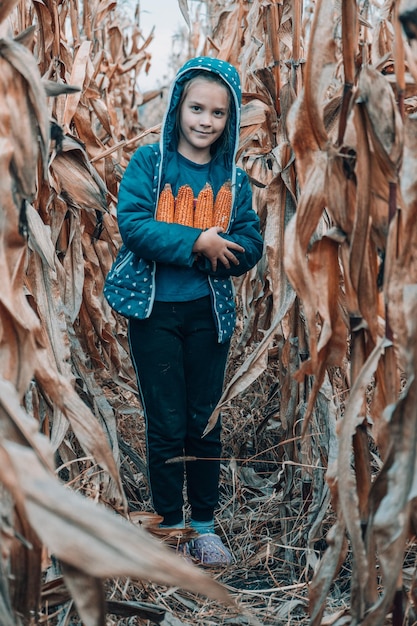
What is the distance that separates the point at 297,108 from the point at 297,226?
0.48ft

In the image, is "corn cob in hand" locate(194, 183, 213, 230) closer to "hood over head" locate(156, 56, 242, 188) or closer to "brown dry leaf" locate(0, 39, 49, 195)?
"hood over head" locate(156, 56, 242, 188)

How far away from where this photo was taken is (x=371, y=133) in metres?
0.91

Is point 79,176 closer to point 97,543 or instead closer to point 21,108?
point 21,108

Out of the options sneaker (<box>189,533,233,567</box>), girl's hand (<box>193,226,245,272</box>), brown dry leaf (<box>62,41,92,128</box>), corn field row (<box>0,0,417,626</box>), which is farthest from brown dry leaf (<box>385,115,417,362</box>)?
brown dry leaf (<box>62,41,92,128</box>)

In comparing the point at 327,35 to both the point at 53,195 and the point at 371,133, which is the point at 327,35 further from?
the point at 53,195

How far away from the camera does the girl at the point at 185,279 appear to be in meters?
1.48

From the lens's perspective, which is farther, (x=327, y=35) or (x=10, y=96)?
(x=327, y=35)

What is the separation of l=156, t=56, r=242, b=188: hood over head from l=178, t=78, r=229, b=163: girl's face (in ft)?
0.07

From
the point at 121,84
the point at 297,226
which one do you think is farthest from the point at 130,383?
the point at 121,84

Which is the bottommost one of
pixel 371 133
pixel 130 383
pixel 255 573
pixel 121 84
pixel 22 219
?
pixel 255 573

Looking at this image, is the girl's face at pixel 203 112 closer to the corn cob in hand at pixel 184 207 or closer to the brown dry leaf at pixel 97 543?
the corn cob in hand at pixel 184 207

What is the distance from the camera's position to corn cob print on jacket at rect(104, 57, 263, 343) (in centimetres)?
145

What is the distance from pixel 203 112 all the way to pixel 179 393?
55 cm

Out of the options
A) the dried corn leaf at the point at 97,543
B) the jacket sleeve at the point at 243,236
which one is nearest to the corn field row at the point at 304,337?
the dried corn leaf at the point at 97,543
